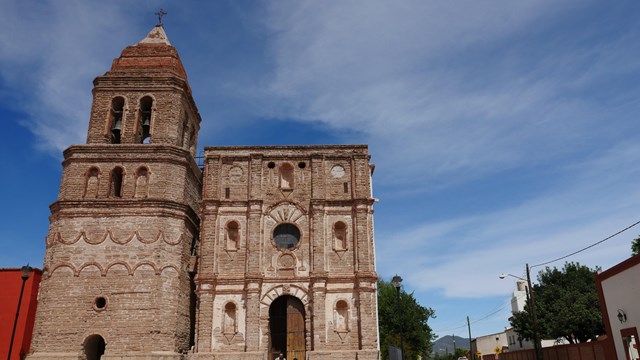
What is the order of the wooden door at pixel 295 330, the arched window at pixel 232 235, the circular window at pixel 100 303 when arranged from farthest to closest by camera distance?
the arched window at pixel 232 235
the wooden door at pixel 295 330
the circular window at pixel 100 303

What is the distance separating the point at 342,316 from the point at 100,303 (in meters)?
11.4

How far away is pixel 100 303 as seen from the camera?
23.0m

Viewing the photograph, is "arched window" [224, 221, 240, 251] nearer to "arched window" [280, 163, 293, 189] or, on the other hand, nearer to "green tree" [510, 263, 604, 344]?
"arched window" [280, 163, 293, 189]

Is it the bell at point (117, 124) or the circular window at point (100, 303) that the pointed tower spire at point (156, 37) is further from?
the circular window at point (100, 303)

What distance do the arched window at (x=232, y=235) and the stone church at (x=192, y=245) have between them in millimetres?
61

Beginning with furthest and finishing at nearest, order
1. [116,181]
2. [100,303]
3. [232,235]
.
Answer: [232,235] < [116,181] < [100,303]

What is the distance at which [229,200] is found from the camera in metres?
26.2

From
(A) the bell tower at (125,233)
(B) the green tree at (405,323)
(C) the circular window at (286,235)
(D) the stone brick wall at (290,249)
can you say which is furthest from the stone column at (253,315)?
(B) the green tree at (405,323)

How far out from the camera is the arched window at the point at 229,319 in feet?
79.1

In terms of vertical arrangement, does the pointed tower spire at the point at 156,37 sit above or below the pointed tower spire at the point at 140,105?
above

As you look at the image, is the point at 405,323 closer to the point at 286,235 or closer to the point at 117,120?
the point at 286,235

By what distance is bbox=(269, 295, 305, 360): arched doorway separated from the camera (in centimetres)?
2433

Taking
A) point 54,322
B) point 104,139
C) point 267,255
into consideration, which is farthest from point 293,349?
point 104,139

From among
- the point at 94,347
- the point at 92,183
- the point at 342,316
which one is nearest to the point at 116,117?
the point at 92,183
